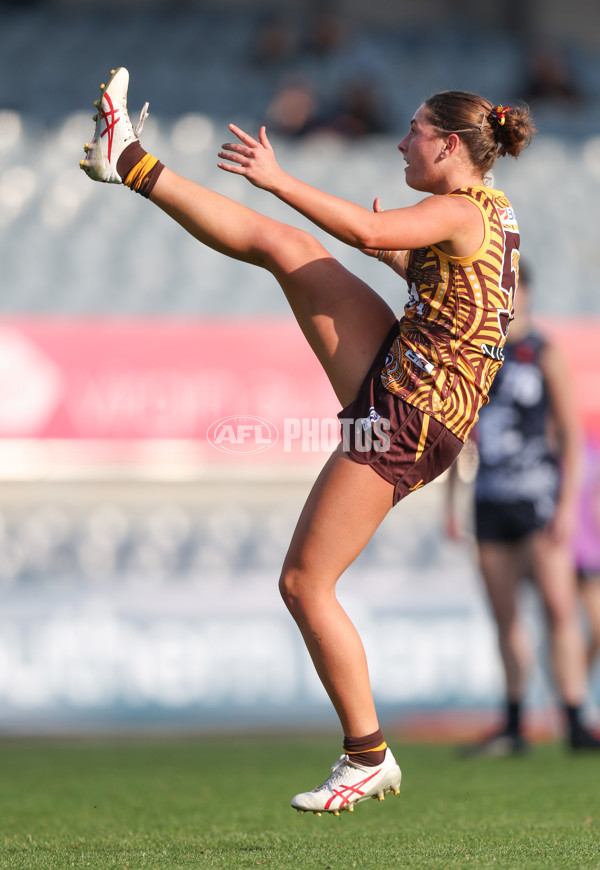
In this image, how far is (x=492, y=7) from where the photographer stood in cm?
952

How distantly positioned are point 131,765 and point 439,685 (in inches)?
63.4

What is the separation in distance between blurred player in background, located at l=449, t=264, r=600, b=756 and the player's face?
5.96ft

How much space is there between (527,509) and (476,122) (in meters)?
2.07

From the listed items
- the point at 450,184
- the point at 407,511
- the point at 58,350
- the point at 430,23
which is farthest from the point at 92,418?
the point at 430,23

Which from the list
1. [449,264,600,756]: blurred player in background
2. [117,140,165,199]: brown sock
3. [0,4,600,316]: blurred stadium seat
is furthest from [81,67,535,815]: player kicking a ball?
[0,4,600,316]: blurred stadium seat

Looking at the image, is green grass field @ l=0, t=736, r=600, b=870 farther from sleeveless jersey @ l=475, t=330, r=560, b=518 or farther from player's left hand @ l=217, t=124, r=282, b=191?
player's left hand @ l=217, t=124, r=282, b=191

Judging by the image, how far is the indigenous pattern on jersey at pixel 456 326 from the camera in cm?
223

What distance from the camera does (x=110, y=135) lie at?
225 cm

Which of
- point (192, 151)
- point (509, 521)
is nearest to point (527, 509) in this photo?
point (509, 521)

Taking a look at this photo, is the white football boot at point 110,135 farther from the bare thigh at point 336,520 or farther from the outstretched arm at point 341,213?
the bare thigh at point 336,520

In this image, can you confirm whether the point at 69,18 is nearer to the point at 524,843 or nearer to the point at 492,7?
the point at 492,7

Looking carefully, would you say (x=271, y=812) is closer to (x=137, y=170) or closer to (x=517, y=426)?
(x=137, y=170)

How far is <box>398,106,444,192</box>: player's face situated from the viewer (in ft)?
7.61

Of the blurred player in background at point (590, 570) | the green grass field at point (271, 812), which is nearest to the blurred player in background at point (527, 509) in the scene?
the green grass field at point (271, 812)
